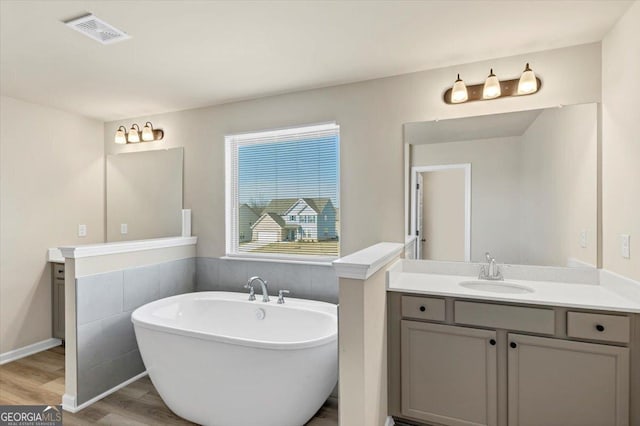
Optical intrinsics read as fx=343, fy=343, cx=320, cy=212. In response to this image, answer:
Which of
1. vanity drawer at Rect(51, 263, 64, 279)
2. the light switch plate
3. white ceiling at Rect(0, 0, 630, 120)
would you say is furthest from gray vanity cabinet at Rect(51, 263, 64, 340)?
the light switch plate

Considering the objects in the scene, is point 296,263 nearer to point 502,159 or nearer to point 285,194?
point 285,194

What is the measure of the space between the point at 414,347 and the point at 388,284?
41 cm

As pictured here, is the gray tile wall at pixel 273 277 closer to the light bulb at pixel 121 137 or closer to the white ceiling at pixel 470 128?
the white ceiling at pixel 470 128

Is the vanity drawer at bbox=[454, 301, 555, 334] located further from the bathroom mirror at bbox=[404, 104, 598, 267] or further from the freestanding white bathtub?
the freestanding white bathtub

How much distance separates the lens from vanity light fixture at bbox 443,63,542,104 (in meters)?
2.18

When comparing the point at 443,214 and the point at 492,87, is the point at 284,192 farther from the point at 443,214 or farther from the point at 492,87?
the point at 492,87

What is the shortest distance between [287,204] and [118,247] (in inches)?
55.3

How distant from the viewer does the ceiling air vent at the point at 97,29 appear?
1.86 m

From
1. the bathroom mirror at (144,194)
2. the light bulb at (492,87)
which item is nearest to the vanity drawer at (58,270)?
the bathroom mirror at (144,194)

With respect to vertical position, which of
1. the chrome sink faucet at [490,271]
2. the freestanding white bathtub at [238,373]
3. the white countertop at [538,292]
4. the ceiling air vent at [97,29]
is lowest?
the freestanding white bathtub at [238,373]

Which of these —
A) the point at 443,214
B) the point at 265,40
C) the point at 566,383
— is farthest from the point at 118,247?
the point at 566,383

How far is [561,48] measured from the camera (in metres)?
2.19

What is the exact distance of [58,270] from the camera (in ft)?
11.1

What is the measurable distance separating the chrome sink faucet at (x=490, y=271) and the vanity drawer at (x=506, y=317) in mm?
457
